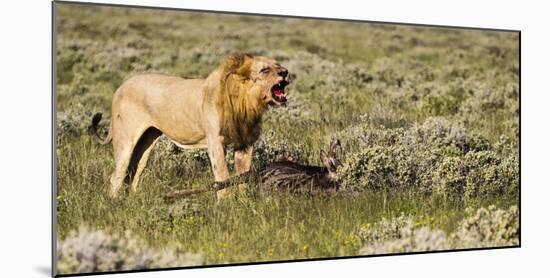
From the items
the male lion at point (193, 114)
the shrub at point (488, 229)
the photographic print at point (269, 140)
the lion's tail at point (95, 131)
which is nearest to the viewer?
the photographic print at point (269, 140)

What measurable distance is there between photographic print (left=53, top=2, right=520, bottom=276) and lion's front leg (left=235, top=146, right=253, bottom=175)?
13 mm

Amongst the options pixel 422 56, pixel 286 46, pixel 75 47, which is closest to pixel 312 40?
pixel 286 46

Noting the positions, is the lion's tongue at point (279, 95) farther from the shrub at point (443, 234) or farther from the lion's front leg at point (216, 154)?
the shrub at point (443, 234)

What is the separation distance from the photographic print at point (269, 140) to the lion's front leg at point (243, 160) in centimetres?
1

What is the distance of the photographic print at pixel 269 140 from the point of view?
888 centimetres

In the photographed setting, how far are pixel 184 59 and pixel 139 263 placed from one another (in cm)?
186

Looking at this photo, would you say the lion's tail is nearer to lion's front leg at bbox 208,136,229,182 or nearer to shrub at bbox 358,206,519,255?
lion's front leg at bbox 208,136,229,182

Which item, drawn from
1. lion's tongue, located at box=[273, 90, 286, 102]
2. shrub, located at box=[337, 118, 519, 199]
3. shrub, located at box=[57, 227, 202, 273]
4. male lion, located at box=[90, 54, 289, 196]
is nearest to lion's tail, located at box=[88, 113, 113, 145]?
male lion, located at box=[90, 54, 289, 196]

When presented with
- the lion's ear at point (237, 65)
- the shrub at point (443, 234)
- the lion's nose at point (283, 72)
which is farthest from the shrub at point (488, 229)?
the lion's ear at point (237, 65)

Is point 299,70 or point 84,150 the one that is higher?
point 299,70

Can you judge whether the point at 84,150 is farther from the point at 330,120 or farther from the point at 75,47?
the point at 330,120

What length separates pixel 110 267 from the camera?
28.8 ft

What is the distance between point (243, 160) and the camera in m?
9.35

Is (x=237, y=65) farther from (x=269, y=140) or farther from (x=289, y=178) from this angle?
(x=289, y=178)
